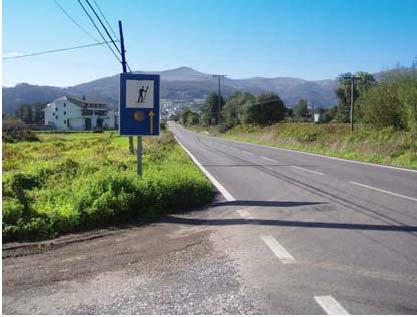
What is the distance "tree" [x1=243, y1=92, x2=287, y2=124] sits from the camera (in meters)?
85.2

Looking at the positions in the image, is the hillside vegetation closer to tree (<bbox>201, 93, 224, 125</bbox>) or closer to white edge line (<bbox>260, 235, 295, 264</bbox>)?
white edge line (<bbox>260, 235, 295, 264</bbox>)

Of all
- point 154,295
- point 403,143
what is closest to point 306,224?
point 154,295

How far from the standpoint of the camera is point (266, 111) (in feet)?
280

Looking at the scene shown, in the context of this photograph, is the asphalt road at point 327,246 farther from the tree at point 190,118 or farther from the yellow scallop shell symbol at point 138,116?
the tree at point 190,118

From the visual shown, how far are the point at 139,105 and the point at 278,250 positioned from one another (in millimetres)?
6423

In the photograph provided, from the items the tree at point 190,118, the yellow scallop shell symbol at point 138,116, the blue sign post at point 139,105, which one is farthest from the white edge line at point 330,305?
the tree at point 190,118

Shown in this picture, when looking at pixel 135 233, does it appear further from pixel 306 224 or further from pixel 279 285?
pixel 279 285

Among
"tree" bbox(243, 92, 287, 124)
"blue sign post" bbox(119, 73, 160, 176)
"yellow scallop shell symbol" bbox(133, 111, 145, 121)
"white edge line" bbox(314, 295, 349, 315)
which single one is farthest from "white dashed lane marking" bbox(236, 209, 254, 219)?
"tree" bbox(243, 92, 287, 124)

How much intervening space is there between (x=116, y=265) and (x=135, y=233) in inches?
77.6

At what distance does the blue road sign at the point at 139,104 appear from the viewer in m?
11.8

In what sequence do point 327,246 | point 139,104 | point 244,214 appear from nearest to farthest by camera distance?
point 327,246 → point 244,214 → point 139,104

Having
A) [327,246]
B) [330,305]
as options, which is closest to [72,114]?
[327,246]

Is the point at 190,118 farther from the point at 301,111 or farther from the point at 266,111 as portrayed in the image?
the point at 266,111

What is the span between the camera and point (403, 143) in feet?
85.7
